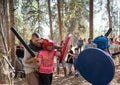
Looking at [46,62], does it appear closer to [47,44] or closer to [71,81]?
[47,44]

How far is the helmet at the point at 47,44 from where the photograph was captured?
22.2ft

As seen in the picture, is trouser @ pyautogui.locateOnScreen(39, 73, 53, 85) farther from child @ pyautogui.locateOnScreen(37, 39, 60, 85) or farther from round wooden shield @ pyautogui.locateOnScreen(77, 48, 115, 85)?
round wooden shield @ pyautogui.locateOnScreen(77, 48, 115, 85)

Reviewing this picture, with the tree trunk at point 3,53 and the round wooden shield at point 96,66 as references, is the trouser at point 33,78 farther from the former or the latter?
the round wooden shield at point 96,66

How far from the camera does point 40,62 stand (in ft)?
22.7

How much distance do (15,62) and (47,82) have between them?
9823 millimetres

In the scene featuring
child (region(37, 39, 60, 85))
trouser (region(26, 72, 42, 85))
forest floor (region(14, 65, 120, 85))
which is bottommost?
forest floor (region(14, 65, 120, 85))

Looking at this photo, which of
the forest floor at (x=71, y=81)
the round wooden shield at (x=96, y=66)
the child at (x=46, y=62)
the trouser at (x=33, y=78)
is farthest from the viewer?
the forest floor at (x=71, y=81)

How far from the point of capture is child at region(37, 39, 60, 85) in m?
Answer: 6.92

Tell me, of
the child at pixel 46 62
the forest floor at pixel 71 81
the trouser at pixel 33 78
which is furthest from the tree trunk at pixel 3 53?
the forest floor at pixel 71 81

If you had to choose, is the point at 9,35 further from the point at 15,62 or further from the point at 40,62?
the point at 40,62

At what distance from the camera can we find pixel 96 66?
4.44 meters

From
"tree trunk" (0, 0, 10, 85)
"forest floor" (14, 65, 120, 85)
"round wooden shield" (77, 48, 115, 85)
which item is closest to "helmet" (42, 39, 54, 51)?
"tree trunk" (0, 0, 10, 85)

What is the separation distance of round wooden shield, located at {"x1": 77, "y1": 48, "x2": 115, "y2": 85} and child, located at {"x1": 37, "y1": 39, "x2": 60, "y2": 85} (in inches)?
93.7

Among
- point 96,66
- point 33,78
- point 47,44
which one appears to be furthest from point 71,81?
point 96,66
